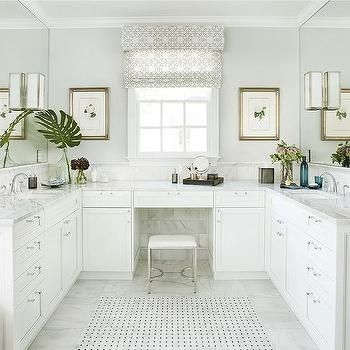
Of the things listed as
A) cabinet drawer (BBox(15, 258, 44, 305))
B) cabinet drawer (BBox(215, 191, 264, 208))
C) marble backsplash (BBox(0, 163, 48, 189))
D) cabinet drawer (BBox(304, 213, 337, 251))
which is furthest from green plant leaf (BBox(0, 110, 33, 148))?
cabinet drawer (BBox(304, 213, 337, 251))

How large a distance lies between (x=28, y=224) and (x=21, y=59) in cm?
192

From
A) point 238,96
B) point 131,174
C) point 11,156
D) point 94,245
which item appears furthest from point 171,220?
point 11,156

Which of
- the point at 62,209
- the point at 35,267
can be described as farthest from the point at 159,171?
the point at 35,267

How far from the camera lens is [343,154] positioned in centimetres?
355

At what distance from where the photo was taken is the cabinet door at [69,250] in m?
3.52

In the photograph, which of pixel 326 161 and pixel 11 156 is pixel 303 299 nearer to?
pixel 326 161

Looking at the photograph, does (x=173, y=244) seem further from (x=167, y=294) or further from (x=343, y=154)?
(x=343, y=154)

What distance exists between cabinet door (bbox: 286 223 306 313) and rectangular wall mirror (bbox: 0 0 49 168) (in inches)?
95.2

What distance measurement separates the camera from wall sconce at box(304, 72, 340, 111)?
365 cm

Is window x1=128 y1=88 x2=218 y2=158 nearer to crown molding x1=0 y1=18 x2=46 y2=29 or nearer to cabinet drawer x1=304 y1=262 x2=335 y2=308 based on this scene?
crown molding x1=0 y1=18 x2=46 y2=29

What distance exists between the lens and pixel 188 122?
4.75 metres

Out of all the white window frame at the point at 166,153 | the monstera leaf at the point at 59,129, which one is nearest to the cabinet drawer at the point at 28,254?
the monstera leaf at the point at 59,129

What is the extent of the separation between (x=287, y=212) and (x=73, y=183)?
228 centimetres

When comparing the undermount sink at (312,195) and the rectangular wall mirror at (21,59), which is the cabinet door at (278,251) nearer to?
the undermount sink at (312,195)
